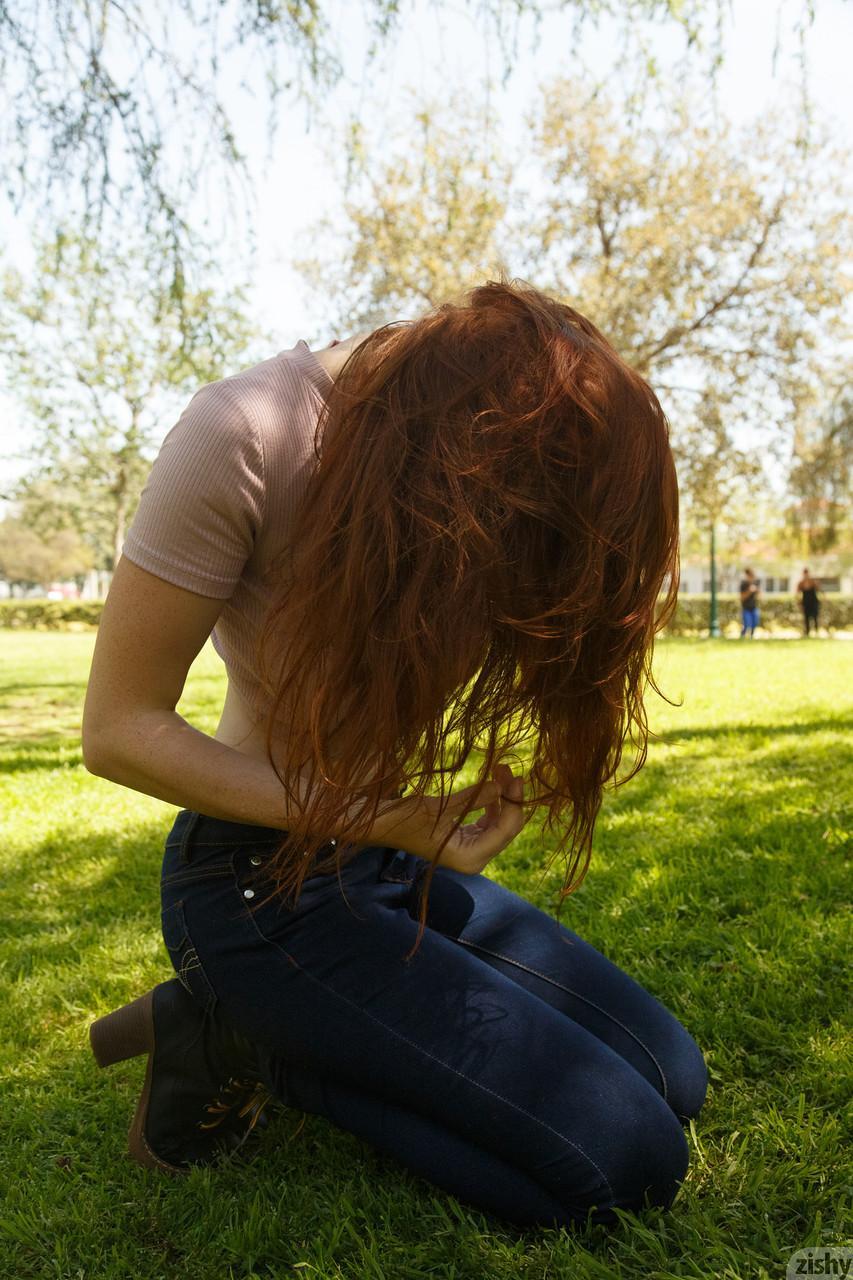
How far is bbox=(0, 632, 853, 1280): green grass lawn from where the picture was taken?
172 centimetres

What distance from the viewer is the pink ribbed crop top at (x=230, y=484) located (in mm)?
1586

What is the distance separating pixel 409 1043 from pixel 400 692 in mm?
596

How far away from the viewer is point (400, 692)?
155 centimetres

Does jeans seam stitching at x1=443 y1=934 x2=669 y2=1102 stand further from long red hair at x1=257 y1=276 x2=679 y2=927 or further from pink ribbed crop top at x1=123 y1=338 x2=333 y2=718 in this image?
pink ribbed crop top at x1=123 y1=338 x2=333 y2=718

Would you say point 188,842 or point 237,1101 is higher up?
point 188,842

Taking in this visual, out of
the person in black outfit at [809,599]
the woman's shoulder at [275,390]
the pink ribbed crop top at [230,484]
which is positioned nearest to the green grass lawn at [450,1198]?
the pink ribbed crop top at [230,484]

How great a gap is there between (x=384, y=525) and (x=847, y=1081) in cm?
159

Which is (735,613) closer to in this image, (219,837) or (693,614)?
(693,614)

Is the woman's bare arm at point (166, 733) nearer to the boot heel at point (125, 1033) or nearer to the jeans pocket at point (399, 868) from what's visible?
the jeans pocket at point (399, 868)

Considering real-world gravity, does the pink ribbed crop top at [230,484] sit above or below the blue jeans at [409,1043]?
above

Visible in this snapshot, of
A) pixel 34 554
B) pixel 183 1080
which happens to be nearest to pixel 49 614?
pixel 34 554

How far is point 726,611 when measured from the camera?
31094 mm

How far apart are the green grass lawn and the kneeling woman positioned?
0.13m

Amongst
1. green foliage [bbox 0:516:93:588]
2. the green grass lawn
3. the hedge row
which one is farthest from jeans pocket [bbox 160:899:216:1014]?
green foliage [bbox 0:516:93:588]
